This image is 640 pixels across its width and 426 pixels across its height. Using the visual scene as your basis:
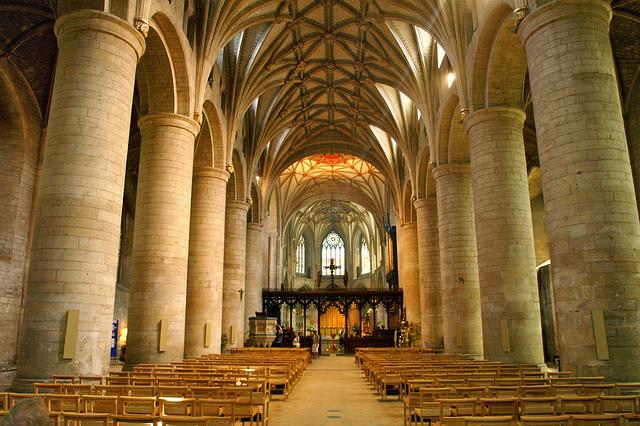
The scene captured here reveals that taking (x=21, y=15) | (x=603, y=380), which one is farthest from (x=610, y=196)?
(x=21, y=15)

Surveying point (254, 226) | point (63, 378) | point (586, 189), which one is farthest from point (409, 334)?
point (63, 378)

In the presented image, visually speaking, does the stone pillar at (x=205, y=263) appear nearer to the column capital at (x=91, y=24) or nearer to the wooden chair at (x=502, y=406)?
the column capital at (x=91, y=24)

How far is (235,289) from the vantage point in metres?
23.5

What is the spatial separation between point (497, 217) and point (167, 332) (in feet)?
30.3

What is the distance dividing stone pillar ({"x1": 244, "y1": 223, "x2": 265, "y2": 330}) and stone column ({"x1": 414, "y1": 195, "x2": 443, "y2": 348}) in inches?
411

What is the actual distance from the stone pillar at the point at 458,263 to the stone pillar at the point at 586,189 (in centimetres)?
784

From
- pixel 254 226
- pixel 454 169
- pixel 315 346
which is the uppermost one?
pixel 254 226

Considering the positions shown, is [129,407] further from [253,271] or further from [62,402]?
[253,271]

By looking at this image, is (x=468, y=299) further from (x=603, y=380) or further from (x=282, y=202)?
(x=282, y=202)

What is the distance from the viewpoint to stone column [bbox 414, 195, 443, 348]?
71.8ft

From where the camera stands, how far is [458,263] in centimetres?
1723

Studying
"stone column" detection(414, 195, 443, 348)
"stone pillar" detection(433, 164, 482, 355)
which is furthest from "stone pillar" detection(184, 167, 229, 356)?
"stone column" detection(414, 195, 443, 348)

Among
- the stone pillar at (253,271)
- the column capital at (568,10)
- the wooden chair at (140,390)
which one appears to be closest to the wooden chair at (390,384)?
the wooden chair at (140,390)

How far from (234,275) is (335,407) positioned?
48.7 ft
